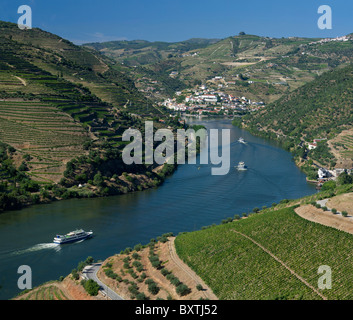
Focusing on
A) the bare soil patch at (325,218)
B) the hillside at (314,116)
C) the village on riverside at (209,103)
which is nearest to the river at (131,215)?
the bare soil patch at (325,218)

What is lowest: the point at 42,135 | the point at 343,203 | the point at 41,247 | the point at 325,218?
the point at 41,247

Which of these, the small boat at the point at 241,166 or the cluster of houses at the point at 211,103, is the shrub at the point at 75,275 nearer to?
the small boat at the point at 241,166

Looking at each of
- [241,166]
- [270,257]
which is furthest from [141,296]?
[241,166]

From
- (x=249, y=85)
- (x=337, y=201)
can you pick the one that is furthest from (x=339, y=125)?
(x=249, y=85)

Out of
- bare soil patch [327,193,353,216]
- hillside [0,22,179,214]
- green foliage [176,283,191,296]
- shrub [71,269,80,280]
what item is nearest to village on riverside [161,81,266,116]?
hillside [0,22,179,214]

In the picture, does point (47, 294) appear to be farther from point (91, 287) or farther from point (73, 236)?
point (73, 236)

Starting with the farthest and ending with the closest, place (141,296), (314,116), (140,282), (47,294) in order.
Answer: (314,116)
(140,282)
(47,294)
(141,296)

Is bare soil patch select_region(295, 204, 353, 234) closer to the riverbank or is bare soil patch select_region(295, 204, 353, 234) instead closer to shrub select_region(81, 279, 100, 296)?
the riverbank
